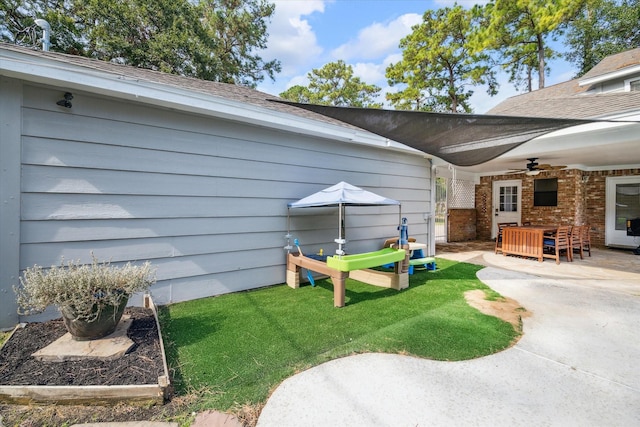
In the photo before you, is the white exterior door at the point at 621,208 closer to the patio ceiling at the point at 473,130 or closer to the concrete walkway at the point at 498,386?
the patio ceiling at the point at 473,130

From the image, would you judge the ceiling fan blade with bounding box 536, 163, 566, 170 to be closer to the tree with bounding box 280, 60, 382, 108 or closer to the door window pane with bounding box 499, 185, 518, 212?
the door window pane with bounding box 499, 185, 518, 212

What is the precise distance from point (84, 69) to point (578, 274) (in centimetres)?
799

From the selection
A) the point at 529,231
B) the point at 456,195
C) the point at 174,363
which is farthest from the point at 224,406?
the point at 456,195

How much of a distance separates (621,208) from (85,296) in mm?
12281

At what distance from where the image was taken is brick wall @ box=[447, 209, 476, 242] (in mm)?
9812

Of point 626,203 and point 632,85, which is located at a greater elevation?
point 632,85

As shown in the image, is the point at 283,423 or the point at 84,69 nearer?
the point at 283,423

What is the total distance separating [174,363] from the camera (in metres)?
2.22

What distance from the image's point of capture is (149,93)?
3.11 metres

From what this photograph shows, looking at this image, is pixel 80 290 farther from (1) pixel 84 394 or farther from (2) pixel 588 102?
(2) pixel 588 102

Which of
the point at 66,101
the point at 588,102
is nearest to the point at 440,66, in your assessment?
the point at 588,102

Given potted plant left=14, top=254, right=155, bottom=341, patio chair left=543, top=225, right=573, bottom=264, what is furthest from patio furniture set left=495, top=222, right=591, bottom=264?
potted plant left=14, top=254, right=155, bottom=341

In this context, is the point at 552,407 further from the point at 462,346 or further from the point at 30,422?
the point at 30,422

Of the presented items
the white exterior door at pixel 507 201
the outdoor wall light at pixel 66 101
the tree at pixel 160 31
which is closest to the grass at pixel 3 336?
the outdoor wall light at pixel 66 101
